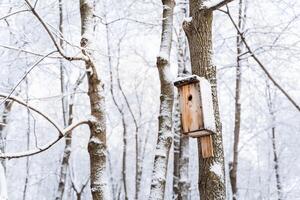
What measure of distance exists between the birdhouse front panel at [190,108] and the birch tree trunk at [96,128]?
150 centimetres

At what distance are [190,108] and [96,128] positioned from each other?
163 cm

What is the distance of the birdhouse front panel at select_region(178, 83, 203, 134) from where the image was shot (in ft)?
13.1

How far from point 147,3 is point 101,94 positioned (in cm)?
593

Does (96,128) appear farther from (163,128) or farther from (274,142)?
(274,142)

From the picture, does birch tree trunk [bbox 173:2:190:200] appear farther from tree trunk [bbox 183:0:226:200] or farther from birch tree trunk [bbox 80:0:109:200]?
tree trunk [bbox 183:0:226:200]

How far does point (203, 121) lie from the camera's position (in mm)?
3941

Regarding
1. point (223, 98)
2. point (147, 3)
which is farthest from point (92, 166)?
point (223, 98)

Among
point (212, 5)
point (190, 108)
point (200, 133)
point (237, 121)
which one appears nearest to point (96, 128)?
point (190, 108)

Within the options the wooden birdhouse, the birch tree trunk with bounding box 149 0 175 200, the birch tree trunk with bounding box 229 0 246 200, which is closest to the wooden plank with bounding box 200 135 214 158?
the wooden birdhouse

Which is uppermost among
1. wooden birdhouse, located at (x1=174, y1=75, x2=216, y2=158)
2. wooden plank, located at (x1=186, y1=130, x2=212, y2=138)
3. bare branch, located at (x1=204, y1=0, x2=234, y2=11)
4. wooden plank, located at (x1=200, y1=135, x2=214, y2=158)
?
bare branch, located at (x1=204, y1=0, x2=234, y2=11)

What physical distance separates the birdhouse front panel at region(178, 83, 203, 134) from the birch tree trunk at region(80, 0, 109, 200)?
1.50 meters

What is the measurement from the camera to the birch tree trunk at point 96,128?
208 inches

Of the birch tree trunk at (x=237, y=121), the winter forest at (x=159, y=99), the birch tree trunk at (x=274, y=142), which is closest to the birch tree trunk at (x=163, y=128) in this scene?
the winter forest at (x=159, y=99)

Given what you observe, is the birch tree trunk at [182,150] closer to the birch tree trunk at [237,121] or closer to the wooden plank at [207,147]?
the birch tree trunk at [237,121]
